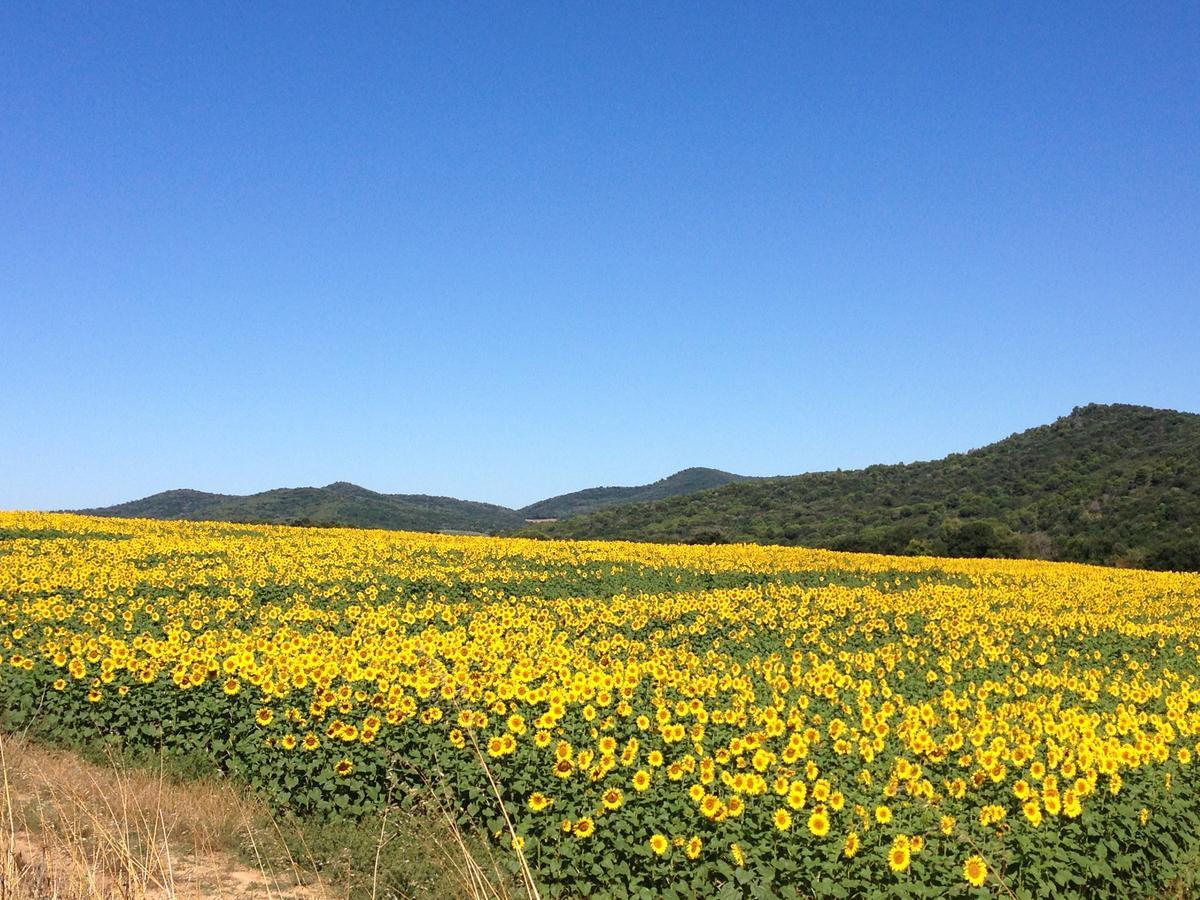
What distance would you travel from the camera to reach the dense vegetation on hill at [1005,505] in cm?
4284

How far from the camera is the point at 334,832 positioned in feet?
24.3

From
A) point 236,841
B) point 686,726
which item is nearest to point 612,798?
point 686,726

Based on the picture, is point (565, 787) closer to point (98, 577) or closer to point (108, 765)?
point (108, 765)

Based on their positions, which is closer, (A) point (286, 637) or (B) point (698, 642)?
(A) point (286, 637)

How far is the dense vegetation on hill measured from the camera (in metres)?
42.8

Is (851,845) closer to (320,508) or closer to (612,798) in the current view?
(612,798)

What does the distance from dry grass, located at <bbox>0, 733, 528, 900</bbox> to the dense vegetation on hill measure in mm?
36149

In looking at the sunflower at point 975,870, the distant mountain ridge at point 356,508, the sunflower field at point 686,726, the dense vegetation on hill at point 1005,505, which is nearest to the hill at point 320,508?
the distant mountain ridge at point 356,508

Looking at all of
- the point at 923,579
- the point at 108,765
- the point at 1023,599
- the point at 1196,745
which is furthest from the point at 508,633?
the point at 923,579

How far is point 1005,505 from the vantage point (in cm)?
5859

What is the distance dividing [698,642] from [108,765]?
29.1 ft

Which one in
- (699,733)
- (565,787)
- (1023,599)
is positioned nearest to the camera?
(565,787)

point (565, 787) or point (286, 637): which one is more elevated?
point (286, 637)

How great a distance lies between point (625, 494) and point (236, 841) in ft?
560
